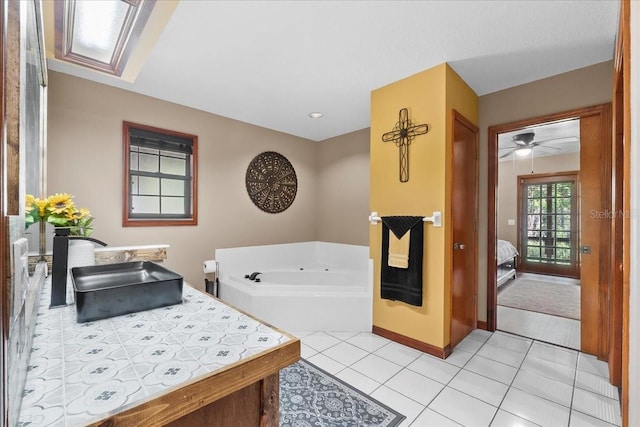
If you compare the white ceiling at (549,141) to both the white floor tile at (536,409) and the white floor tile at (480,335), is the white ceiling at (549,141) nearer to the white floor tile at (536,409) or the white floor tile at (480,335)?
the white floor tile at (480,335)

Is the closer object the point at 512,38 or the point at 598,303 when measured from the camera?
the point at 512,38

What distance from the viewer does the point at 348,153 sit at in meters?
4.43

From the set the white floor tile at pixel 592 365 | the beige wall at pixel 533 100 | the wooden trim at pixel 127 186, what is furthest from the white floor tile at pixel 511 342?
the wooden trim at pixel 127 186

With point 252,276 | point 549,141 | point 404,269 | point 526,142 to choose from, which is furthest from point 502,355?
point 549,141

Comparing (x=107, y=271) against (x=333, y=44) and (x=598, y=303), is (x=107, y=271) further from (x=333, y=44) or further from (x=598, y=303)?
(x=598, y=303)

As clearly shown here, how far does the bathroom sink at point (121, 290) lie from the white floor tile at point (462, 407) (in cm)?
172

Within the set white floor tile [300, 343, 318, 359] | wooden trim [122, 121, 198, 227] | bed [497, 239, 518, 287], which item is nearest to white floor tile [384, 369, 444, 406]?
white floor tile [300, 343, 318, 359]

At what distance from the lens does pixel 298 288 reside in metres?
3.11

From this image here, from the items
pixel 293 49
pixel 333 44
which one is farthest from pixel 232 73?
pixel 333 44

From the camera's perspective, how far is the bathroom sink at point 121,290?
1012 millimetres

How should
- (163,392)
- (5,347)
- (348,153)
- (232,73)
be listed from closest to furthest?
1. (5,347)
2. (163,392)
3. (232,73)
4. (348,153)

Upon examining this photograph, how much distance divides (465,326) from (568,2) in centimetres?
263

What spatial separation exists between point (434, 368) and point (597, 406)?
97 centimetres

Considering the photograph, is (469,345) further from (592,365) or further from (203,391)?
(203,391)
